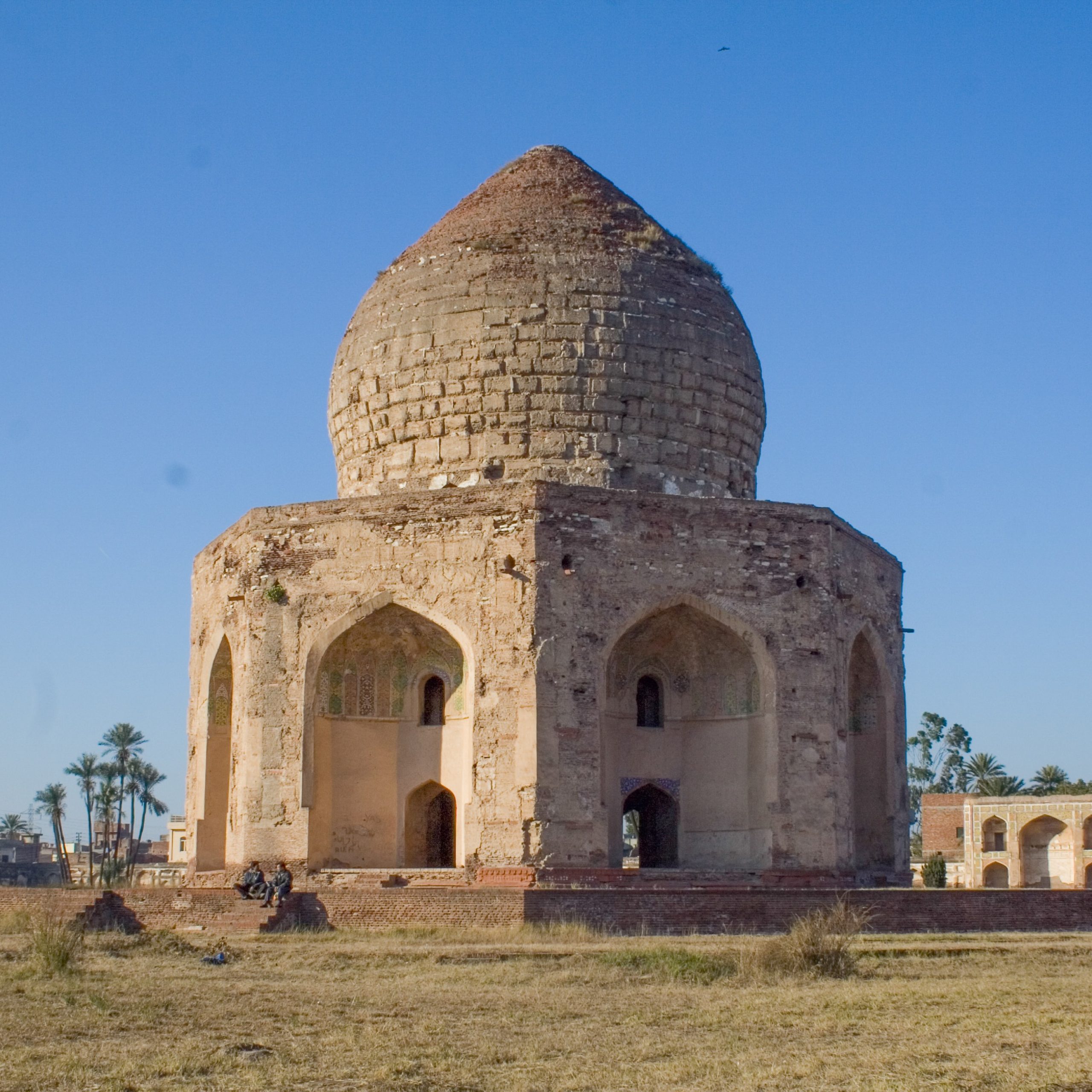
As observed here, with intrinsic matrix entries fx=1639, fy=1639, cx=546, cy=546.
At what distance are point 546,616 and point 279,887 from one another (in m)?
3.86

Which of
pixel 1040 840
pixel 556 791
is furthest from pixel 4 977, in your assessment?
pixel 1040 840

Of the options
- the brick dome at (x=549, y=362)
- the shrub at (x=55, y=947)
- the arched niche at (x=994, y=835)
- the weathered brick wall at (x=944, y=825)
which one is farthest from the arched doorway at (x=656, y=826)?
the weathered brick wall at (x=944, y=825)

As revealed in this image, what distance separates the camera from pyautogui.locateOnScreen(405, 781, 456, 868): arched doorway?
727 inches

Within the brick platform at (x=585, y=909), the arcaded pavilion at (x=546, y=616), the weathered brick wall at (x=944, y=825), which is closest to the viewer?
the brick platform at (x=585, y=909)

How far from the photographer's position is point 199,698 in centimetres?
2011

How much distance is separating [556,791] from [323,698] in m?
3.09

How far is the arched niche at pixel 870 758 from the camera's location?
19547 millimetres

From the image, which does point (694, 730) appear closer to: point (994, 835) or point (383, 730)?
point (383, 730)

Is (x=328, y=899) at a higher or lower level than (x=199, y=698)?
lower

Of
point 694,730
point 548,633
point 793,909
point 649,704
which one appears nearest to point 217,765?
point 548,633

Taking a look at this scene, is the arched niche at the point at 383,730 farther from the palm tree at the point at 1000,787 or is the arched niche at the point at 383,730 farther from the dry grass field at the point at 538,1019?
the palm tree at the point at 1000,787

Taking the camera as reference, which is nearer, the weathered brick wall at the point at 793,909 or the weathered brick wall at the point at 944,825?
the weathered brick wall at the point at 793,909

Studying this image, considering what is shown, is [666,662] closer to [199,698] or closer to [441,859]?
[441,859]

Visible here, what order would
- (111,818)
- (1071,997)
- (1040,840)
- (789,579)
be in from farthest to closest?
(111,818), (1040,840), (789,579), (1071,997)
